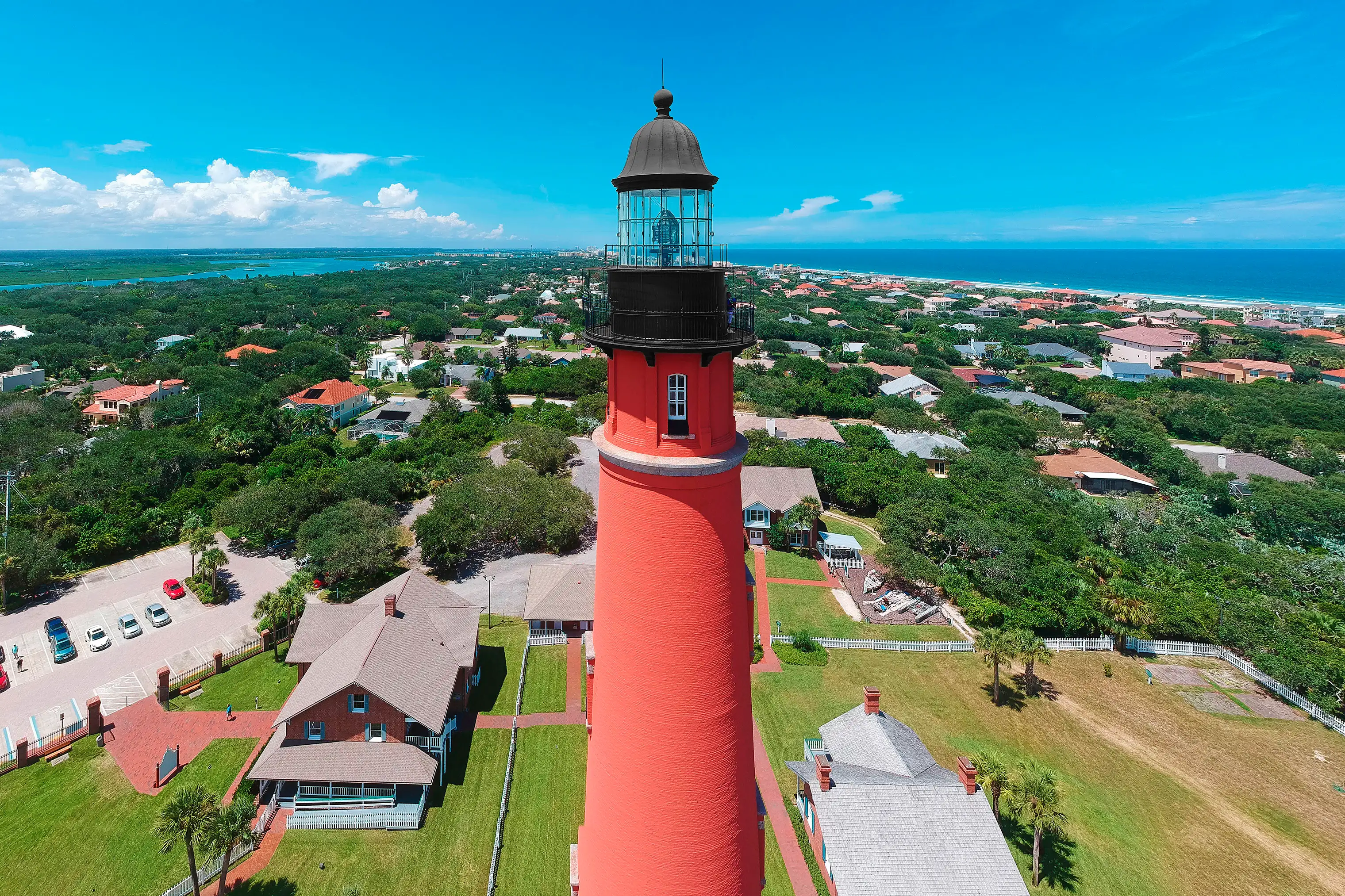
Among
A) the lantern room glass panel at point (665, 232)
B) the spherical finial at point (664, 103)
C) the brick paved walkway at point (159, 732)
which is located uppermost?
the spherical finial at point (664, 103)

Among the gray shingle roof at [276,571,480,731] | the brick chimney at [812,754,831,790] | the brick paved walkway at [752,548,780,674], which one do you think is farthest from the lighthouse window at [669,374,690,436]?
the brick paved walkway at [752,548,780,674]

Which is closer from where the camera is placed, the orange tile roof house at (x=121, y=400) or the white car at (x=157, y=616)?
the white car at (x=157, y=616)

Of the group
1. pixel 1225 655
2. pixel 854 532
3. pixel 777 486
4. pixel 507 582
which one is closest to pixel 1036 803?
pixel 1225 655

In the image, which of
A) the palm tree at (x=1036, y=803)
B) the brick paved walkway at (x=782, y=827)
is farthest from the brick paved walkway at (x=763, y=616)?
the palm tree at (x=1036, y=803)

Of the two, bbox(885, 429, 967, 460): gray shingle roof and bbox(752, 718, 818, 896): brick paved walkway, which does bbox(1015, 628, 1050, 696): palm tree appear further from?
bbox(885, 429, 967, 460): gray shingle roof

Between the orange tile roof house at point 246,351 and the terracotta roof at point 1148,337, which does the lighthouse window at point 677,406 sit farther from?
the terracotta roof at point 1148,337

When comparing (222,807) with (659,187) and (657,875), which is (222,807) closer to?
(657,875)

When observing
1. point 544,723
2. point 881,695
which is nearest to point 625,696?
point 544,723
